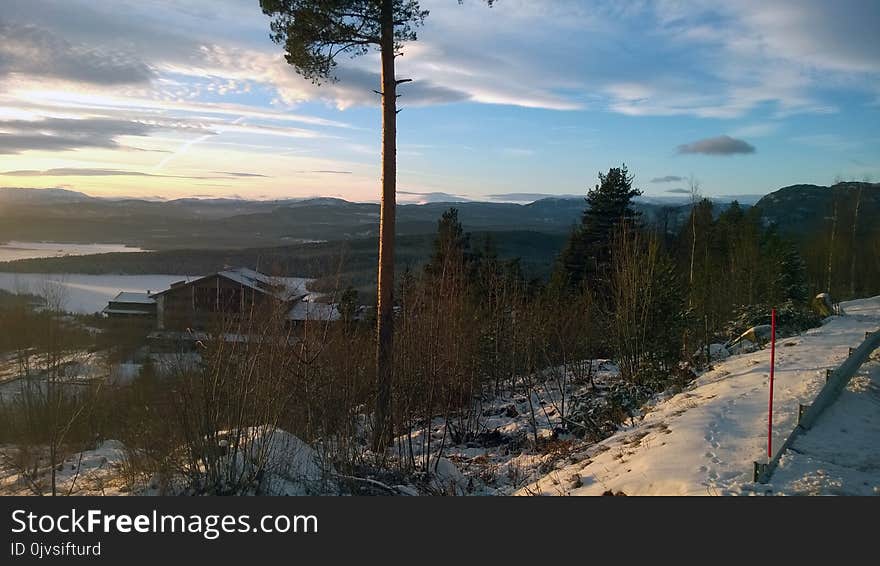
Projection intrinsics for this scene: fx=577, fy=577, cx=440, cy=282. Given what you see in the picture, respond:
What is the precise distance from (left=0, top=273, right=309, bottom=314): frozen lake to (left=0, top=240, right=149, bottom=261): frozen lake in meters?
1.17

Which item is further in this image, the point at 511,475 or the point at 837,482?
the point at 511,475

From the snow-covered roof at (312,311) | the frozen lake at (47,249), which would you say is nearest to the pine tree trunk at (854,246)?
the snow-covered roof at (312,311)

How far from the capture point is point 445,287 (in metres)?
13.7

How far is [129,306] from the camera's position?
1950 cm

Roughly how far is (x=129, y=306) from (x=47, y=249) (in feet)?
11.5

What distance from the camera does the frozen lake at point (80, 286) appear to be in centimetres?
1380

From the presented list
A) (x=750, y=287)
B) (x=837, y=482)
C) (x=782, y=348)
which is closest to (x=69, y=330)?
(x=837, y=482)

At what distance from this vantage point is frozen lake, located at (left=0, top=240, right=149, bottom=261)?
17.4m

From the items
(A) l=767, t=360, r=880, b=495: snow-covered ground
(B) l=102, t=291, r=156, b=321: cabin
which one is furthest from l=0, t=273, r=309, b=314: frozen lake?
(A) l=767, t=360, r=880, b=495: snow-covered ground

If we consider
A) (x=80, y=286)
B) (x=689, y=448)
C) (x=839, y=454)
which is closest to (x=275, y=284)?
(x=689, y=448)

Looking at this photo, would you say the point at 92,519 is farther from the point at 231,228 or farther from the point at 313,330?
the point at 231,228

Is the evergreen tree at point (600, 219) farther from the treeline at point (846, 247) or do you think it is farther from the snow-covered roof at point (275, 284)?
the snow-covered roof at point (275, 284)

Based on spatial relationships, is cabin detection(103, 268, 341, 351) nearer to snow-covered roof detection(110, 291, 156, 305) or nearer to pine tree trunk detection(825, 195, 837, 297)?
snow-covered roof detection(110, 291, 156, 305)

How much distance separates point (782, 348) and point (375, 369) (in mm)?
8480
